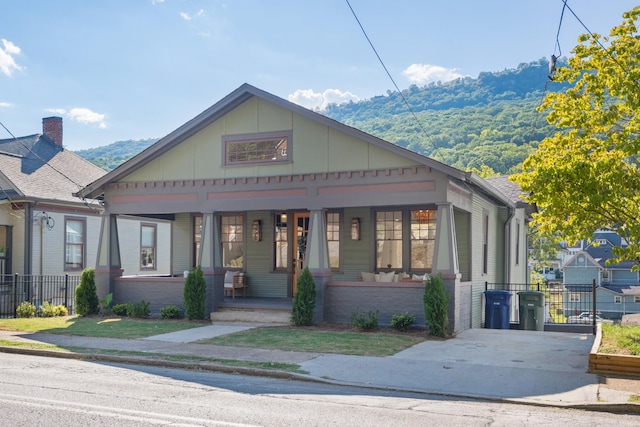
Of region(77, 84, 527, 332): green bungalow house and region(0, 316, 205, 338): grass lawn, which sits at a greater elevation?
region(77, 84, 527, 332): green bungalow house

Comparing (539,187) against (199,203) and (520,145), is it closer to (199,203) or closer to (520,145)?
(199,203)

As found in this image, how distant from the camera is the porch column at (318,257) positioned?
664 inches

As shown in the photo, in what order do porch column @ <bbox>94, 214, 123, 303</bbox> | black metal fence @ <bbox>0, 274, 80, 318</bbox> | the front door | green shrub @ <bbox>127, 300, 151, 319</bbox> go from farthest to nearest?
black metal fence @ <bbox>0, 274, 80, 318</bbox>
the front door
porch column @ <bbox>94, 214, 123, 303</bbox>
green shrub @ <bbox>127, 300, 151, 319</bbox>

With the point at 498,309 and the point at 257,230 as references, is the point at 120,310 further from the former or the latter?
the point at 498,309

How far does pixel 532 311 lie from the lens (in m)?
19.1

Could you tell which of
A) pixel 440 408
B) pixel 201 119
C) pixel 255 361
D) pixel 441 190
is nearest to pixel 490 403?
pixel 440 408

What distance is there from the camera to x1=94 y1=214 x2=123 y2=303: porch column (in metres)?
19.6

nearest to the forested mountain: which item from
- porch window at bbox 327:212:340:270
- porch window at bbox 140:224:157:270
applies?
porch window at bbox 327:212:340:270

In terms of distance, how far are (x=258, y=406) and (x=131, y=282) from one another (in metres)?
12.5

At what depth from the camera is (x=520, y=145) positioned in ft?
211

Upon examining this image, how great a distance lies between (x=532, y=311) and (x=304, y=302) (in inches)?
279

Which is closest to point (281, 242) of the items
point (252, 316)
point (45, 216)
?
point (252, 316)

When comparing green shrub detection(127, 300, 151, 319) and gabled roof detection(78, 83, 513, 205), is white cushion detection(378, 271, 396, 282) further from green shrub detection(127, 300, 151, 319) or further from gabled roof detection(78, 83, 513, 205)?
green shrub detection(127, 300, 151, 319)

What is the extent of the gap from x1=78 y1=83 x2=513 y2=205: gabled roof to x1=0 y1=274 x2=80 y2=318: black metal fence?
4275mm
